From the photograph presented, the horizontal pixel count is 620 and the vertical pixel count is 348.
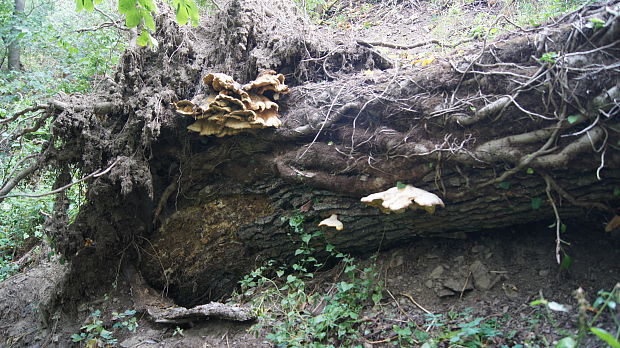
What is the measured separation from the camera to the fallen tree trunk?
97.0 inches

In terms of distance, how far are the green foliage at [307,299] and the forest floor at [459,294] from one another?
100 mm

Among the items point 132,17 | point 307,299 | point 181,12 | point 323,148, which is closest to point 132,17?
point 132,17

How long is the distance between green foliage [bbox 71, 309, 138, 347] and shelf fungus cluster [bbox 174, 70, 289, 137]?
2.08 m

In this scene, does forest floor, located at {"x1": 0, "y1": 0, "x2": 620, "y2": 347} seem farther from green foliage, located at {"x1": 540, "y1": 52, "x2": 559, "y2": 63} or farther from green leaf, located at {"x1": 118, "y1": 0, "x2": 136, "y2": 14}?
green leaf, located at {"x1": 118, "y1": 0, "x2": 136, "y2": 14}

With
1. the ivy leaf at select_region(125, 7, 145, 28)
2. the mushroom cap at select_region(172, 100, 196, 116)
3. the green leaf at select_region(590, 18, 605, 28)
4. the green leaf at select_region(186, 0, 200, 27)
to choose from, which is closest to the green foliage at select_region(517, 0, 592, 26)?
the green leaf at select_region(590, 18, 605, 28)

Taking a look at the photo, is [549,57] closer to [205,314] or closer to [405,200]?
[405,200]

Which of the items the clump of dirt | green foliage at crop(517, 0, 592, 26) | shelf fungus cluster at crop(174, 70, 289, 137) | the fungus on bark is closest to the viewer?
the fungus on bark

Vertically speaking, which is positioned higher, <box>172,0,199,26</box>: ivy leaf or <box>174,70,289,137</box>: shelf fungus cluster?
<box>172,0,199,26</box>: ivy leaf

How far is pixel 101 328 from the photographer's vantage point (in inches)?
145

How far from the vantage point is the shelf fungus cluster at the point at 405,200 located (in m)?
2.51

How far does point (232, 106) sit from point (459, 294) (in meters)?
2.43

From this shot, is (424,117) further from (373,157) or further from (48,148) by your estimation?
(48,148)

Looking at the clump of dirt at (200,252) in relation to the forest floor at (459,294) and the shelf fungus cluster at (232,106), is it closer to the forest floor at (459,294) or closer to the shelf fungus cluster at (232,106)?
the forest floor at (459,294)

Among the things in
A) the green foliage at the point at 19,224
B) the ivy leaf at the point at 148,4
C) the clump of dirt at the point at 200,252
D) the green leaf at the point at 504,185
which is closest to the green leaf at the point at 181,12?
the ivy leaf at the point at 148,4
